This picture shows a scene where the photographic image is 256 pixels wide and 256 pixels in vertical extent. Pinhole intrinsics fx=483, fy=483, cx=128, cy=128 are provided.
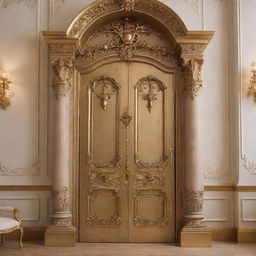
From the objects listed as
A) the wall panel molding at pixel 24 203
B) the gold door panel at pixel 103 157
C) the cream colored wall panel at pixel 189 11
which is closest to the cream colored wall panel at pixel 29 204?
the wall panel molding at pixel 24 203

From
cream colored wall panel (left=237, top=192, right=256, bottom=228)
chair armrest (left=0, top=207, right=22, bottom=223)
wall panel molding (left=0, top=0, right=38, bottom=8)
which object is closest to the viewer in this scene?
chair armrest (left=0, top=207, right=22, bottom=223)

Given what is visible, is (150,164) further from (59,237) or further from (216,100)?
(59,237)

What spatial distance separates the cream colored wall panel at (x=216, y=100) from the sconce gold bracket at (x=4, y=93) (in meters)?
2.51

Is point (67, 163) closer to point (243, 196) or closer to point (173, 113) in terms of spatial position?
point (173, 113)

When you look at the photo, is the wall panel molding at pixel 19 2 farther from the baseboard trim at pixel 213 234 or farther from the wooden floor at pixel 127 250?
the wooden floor at pixel 127 250

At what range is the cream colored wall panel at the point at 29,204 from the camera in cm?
620

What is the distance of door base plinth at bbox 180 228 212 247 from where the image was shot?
5.89 meters

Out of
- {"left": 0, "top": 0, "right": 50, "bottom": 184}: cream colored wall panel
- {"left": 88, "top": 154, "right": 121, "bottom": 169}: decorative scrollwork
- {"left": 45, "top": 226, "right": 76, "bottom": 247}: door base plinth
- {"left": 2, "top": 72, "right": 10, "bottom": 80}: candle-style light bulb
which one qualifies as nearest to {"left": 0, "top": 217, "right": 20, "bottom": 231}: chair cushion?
{"left": 45, "top": 226, "right": 76, "bottom": 247}: door base plinth

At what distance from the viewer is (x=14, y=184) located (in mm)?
6207

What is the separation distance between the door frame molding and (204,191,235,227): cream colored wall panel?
11.5 inches

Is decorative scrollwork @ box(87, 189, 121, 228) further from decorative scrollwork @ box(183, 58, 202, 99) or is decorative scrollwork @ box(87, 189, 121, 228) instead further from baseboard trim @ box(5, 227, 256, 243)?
decorative scrollwork @ box(183, 58, 202, 99)

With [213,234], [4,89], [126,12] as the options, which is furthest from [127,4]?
[213,234]

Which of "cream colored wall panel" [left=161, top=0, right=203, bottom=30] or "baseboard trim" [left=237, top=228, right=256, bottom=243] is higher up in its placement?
"cream colored wall panel" [left=161, top=0, right=203, bottom=30]

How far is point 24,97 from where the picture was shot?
20.6 ft
